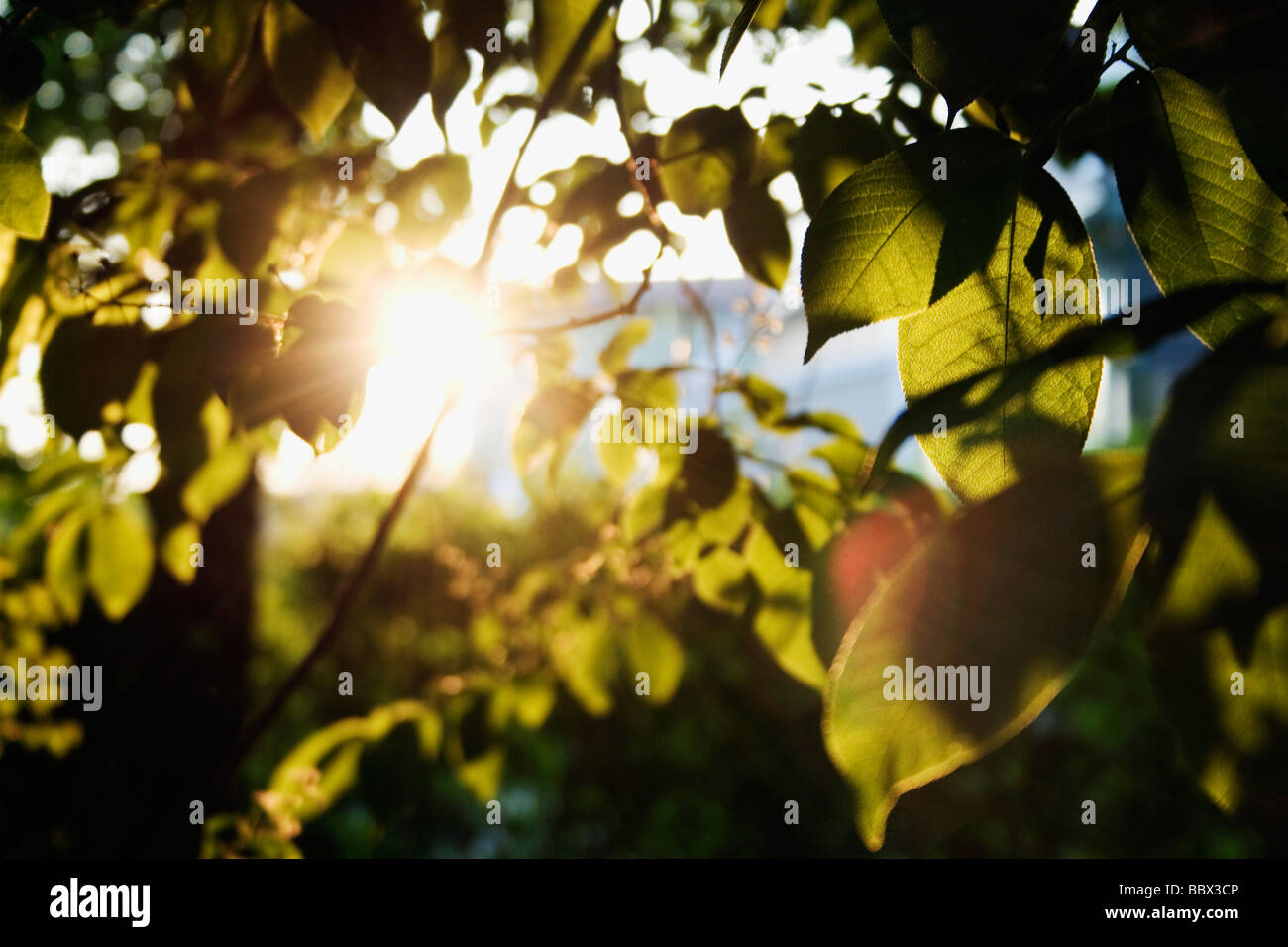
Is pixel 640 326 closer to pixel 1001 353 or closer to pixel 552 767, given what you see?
pixel 1001 353

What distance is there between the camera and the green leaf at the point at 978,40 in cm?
49

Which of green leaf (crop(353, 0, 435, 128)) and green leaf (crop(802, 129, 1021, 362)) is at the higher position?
green leaf (crop(353, 0, 435, 128))

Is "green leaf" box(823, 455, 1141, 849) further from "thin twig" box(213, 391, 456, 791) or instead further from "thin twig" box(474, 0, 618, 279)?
"thin twig" box(213, 391, 456, 791)

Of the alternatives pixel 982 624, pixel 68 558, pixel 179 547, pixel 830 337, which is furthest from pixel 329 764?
pixel 982 624

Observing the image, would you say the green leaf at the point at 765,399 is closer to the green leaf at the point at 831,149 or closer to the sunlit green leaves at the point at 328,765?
the green leaf at the point at 831,149

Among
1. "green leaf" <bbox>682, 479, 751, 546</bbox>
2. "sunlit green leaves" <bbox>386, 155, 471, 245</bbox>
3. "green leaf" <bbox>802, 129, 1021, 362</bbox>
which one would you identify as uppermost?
"sunlit green leaves" <bbox>386, 155, 471, 245</bbox>

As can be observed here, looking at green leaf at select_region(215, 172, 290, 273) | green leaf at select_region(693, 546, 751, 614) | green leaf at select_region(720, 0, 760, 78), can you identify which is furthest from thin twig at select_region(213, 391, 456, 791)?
green leaf at select_region(720, 0, 760, 78)

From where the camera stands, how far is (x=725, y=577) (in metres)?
1.20

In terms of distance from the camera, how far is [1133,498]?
35 cm

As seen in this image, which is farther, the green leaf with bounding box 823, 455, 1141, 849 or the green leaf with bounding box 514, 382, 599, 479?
the green leaf with bounding box 514, 382, 599, 479

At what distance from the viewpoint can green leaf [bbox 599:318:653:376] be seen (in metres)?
1.39

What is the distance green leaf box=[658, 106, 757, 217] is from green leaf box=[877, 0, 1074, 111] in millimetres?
450
